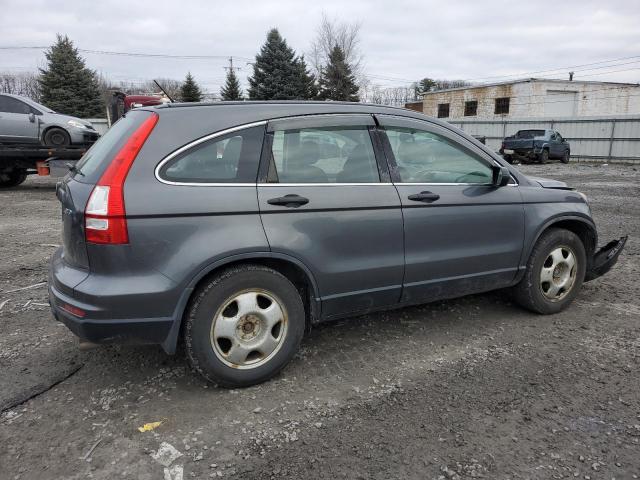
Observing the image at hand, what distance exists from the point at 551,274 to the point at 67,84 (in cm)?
4102

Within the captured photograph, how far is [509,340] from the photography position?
145 inches

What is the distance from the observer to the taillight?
8.48 feet

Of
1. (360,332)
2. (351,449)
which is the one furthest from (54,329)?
(351,449)

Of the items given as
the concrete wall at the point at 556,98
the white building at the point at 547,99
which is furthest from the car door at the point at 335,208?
the concrete wall at the point at 556,98

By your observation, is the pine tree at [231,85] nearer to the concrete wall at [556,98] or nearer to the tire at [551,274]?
the concrete wall at [556,98]

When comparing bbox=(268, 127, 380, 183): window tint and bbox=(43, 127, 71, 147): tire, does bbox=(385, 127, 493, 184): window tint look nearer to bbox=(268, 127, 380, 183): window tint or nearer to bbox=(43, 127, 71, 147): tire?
bbox=(268, 127, 380, 183): window tint

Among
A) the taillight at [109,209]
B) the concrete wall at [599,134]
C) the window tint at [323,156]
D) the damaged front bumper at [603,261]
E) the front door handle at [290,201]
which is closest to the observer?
the taillight at [109,209]

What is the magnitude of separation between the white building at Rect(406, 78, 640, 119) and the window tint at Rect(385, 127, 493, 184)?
35996mm

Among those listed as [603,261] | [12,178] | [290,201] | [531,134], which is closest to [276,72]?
[531,134]

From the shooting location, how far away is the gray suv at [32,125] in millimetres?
11938

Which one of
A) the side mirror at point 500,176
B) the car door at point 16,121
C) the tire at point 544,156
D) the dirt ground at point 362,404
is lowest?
the dirt ground at point 362,404

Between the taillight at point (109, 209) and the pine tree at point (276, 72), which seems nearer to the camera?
the taillight at point (109, 209)

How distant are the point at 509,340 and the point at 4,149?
Result: 38.9 feet

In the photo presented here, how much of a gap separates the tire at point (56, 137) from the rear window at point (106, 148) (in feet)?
34.4
